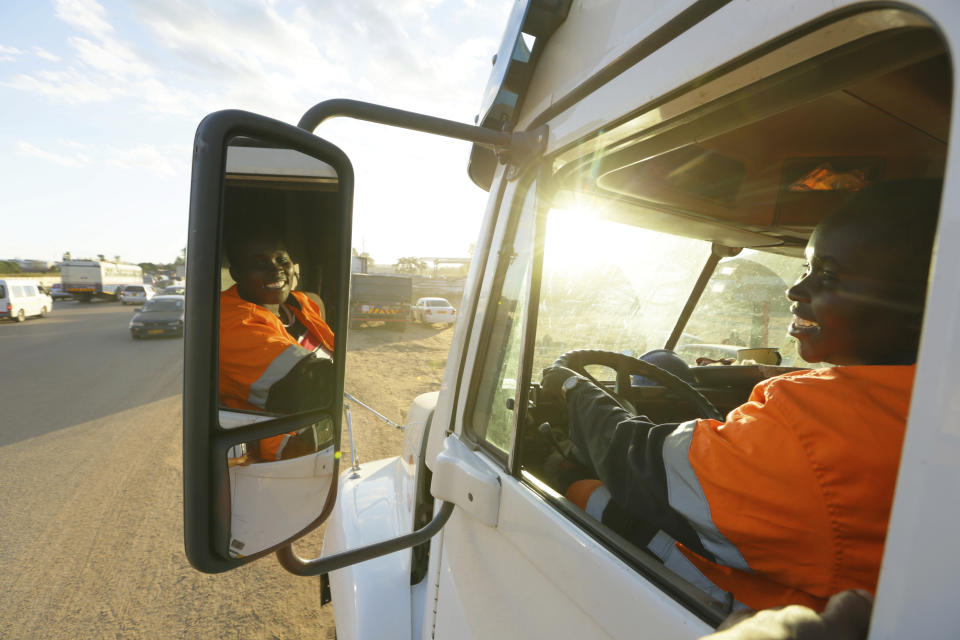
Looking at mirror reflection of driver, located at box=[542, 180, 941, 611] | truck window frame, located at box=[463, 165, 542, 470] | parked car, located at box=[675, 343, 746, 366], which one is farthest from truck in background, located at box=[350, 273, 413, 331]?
mirror reflection of driver, located at box=[542, 180, 941, 611]

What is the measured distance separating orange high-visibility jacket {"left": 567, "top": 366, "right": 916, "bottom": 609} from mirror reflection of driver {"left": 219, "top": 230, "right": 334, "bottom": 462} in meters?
0.72

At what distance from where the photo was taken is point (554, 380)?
1519 millimetres

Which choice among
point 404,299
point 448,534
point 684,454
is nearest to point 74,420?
point 448,534

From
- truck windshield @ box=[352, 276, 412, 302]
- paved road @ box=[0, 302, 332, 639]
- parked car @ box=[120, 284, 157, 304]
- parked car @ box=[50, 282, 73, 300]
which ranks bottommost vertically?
parked car @ box=[50, 282, 73, 300]

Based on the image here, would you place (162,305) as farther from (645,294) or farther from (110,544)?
(645,294)

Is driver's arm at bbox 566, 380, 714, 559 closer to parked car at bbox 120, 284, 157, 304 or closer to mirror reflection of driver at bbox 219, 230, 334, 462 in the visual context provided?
mirror reflection of driver at bbox 219, 230, 334, 462

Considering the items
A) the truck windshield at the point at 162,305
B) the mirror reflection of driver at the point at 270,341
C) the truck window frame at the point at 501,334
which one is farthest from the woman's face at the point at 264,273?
the truck windshield at the point at 162,305

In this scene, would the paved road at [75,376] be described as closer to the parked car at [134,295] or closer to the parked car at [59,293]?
the parked car at [134,295]

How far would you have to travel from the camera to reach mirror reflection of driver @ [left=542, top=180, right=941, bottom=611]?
66cm

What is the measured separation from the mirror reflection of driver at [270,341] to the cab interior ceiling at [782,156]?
0.71m

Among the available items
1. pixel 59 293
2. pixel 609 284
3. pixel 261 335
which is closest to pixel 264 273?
pixel 261 335

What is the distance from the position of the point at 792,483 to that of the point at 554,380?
33.9 inches

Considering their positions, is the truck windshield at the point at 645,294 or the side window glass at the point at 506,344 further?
the truck windshield at the point at 645,294

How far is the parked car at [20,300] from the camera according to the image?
750 inches
